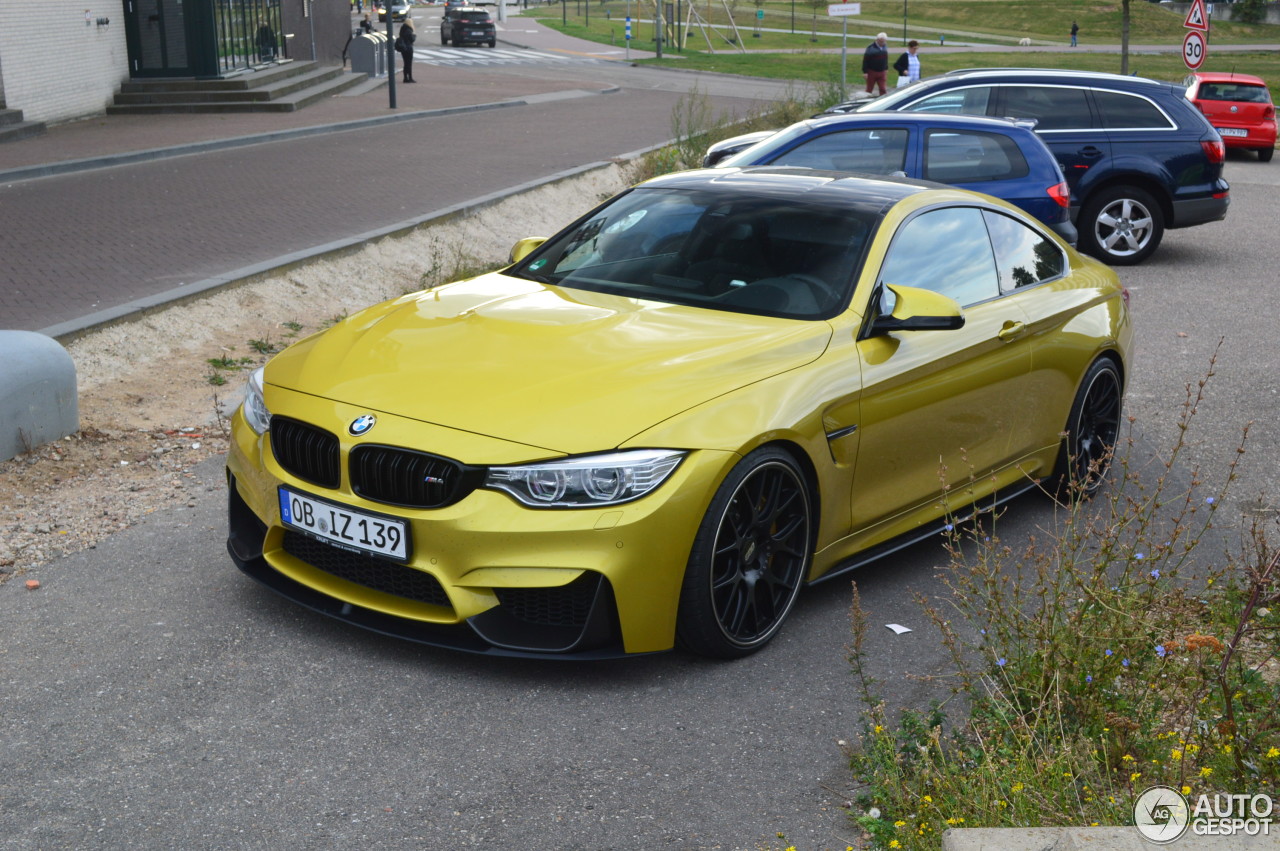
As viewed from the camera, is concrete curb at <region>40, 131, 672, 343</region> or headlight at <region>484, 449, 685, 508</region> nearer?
headlight at <region>484, 449, 685, 508</region>

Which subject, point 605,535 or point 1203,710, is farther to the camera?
point 605,535

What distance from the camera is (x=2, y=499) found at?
19.7 ft

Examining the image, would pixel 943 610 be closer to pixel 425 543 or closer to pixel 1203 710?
pixel 1203 710

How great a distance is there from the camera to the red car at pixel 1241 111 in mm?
25844

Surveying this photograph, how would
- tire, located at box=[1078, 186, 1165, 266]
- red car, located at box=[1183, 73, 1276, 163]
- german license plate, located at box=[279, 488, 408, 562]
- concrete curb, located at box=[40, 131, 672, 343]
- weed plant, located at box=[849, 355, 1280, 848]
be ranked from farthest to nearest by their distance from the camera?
red car, located at box=[1183, 73, 1276, 163], tire, located at box=[1078, 186, 1165, 266], concrete curb, located at box=[40, 131, 672, 343], german license plate, located at box=[279, 488, 408, 562], weed plant, located at box=[849, 355, 1280, 848]

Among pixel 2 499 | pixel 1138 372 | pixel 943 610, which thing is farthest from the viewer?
pixel 1138 372

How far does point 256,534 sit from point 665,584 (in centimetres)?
155

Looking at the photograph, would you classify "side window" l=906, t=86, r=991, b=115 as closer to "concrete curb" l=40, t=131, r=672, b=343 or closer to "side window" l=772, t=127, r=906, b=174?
→ "side window" l=772, t=127, r=906, b=174

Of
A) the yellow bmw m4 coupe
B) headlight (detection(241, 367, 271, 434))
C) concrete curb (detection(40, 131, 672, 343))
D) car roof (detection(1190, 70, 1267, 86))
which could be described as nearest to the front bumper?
the yellow bmw m4 coupe

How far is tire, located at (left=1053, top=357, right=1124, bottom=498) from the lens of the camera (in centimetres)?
631

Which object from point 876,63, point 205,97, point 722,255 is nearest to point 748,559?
point 722,255

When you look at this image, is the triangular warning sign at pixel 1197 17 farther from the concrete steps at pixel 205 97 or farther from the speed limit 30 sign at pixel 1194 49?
the concrete steps at pixel 205 97

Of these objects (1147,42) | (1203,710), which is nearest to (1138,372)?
(1203,710)

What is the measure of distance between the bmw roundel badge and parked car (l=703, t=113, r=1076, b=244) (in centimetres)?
784
